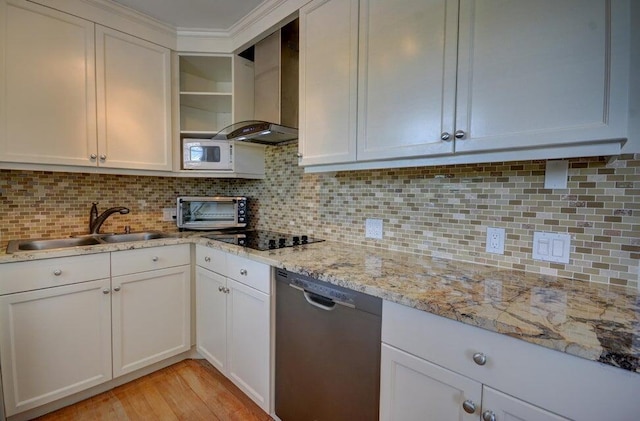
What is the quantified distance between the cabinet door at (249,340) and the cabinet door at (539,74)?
1191mm

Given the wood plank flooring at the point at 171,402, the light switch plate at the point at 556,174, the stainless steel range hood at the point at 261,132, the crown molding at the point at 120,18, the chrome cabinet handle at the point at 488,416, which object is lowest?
the wood plank flooring at the point at 171,402

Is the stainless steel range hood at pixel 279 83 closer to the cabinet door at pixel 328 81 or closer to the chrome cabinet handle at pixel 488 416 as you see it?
the cabinet door at pixel 328 81

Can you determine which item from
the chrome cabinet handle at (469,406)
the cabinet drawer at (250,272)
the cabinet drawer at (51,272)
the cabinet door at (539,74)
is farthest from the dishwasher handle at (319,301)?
the cabinet drawer at (51,272)

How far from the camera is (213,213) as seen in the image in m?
2.37

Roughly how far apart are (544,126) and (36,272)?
7.44 ft

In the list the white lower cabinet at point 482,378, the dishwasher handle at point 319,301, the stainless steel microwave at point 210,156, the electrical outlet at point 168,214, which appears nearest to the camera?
the white lower cabinet at point 482,378

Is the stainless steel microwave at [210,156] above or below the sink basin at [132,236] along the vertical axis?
above

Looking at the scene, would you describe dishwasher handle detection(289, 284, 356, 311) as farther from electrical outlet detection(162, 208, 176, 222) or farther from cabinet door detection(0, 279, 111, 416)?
electrical outlet detection(162, 208, 176, 222)

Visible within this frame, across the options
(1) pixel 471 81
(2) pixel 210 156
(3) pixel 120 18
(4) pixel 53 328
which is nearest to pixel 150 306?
(4) pixel 53 328

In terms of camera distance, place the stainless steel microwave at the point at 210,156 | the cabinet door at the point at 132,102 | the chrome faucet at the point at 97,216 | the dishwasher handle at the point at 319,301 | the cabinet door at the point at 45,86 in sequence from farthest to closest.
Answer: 1. the stainless steel microwave at the point at 210,156
2. the chrome faucet at the point at 97,216
3. the cabinet door at the point at 132,102
4. the cabinet door at the point at 45,86
5. the dishwasher handle at the point at 319,301

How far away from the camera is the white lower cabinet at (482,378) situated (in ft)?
2.01

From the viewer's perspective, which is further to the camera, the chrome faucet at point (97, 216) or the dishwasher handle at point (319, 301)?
the chrome faucet at point (97, 216)

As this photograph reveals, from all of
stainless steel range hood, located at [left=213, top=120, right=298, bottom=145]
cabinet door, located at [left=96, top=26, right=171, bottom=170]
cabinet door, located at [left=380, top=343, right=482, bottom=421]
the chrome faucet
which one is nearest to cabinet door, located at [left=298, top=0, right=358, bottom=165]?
stainless steel range hood, located at [left=213, top=120, right=298, bottom=145]

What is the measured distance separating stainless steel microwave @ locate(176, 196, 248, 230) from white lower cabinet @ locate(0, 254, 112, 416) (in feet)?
2.23
